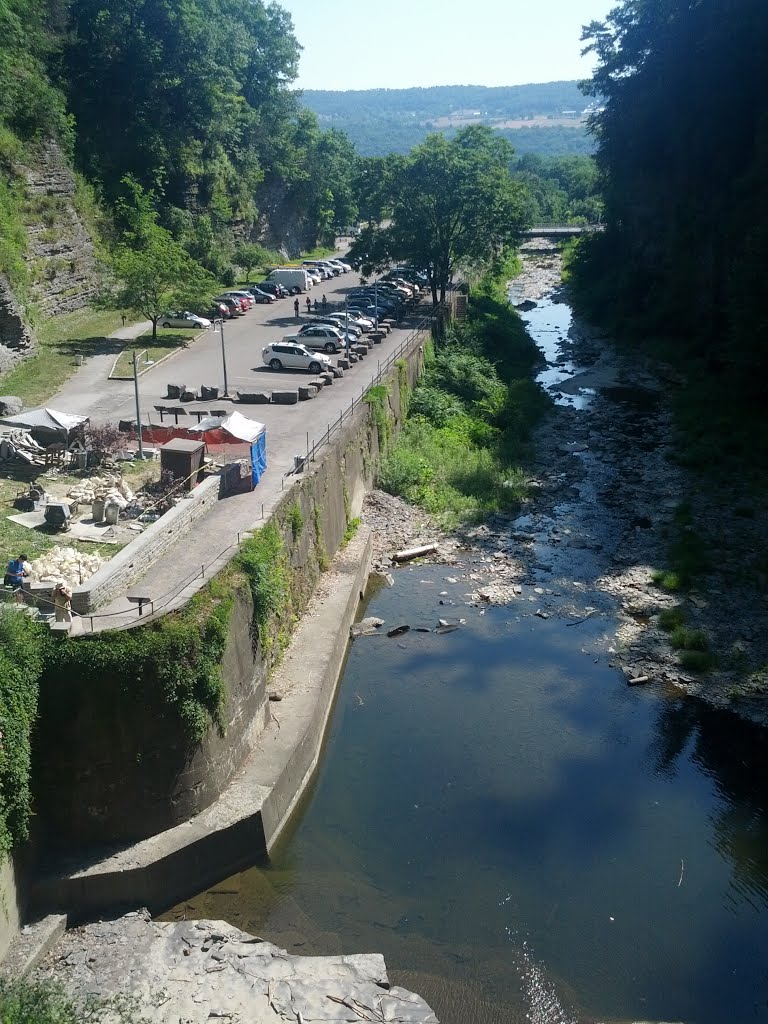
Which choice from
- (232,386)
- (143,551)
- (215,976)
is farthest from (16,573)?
(232,386)

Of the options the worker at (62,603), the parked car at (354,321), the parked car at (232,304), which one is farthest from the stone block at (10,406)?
the parked car at (232,304)

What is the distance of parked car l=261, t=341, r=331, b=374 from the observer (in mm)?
42750

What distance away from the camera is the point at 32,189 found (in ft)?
159

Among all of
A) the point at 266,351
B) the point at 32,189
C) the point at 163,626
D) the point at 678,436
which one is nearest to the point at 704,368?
the point at 678,436

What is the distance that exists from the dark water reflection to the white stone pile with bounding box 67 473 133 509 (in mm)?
7696

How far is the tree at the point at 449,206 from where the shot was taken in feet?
184

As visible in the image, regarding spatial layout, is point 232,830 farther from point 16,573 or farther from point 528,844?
point 16,573

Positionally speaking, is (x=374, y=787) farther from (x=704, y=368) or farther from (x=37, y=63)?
A: (x=37, y=63)

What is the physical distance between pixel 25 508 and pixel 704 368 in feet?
135

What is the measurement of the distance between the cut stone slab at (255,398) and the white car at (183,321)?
49.0 feet

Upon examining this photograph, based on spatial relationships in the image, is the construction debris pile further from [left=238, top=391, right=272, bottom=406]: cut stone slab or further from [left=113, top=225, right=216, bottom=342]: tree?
[left=113, top=225, right=216, bottom=342]: tree

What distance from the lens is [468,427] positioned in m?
43.7

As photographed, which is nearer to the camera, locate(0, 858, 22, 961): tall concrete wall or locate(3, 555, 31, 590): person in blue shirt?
locate(0, 858, 22, 961): tall concrete wall

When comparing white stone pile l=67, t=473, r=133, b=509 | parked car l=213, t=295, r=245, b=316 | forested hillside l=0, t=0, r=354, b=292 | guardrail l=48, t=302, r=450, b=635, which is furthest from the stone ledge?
parked car l=213, t=295, r=245, b=316
